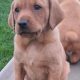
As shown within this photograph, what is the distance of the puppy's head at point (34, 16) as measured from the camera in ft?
9.46

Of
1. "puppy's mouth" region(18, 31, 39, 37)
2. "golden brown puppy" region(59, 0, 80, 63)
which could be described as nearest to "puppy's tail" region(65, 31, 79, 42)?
"golden brown puppy" region(59, 0, 80, 63)

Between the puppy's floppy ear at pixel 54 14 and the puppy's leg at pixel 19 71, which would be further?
the puppy's leg at pixel 19 71

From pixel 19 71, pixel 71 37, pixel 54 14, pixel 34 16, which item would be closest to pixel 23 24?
pixel 34 16

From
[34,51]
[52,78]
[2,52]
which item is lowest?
[2,52]

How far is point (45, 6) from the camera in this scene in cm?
303

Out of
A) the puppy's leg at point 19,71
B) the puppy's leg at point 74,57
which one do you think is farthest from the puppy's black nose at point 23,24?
the puppy's leg at point 74,57

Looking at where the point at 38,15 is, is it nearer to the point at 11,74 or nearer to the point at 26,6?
the point at 26,6

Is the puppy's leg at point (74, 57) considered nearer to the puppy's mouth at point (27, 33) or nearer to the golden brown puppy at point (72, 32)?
the golden brown puppy at point (72, 32)

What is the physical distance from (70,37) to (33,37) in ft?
3.16

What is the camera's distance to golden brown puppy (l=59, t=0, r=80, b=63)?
13.0 feet

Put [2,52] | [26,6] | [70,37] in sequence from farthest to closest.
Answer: [2,52] < [70,37] < [26,6]

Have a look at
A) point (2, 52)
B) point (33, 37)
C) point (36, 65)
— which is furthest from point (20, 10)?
point (2, 52)

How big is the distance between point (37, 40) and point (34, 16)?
0.30 metres

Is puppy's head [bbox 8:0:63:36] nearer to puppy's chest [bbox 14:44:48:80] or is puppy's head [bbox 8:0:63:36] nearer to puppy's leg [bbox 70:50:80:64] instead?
puppy's chest [bbox 14:44:48:80]
